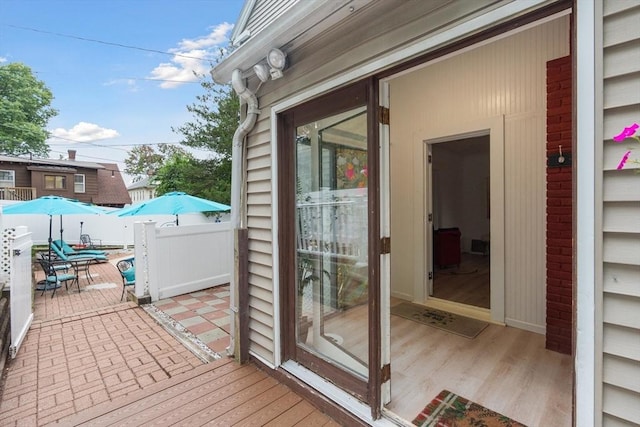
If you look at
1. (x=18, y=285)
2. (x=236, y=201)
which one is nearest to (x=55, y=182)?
(x=18, y=285)

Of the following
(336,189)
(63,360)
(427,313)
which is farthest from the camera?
(427,313)

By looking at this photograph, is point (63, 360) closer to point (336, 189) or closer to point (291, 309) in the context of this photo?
point (291, 309)

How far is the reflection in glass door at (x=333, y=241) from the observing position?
2135 millimetres

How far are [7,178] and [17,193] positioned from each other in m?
1.12

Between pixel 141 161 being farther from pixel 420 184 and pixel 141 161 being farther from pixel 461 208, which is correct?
pixel 420 184

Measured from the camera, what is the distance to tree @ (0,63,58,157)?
1712cm

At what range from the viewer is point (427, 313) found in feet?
12.7

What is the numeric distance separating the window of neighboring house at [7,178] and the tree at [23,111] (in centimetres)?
409

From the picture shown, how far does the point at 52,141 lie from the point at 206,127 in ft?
54.1

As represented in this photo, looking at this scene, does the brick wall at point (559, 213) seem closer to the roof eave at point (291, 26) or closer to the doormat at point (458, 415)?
the doormat at point (458, 415)

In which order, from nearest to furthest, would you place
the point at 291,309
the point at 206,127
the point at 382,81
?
the point at 382,81, the point at 291,309, the point at 206,127

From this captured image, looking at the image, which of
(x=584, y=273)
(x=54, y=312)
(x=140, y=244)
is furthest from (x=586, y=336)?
(x=54, y=312)

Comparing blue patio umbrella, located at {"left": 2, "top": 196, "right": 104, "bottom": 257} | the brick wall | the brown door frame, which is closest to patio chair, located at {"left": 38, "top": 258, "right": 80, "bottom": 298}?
blue patio umbrella, located at {"left": 2, "top": 196, "right": 104, "bottom": 257}

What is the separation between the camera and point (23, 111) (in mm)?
18078
